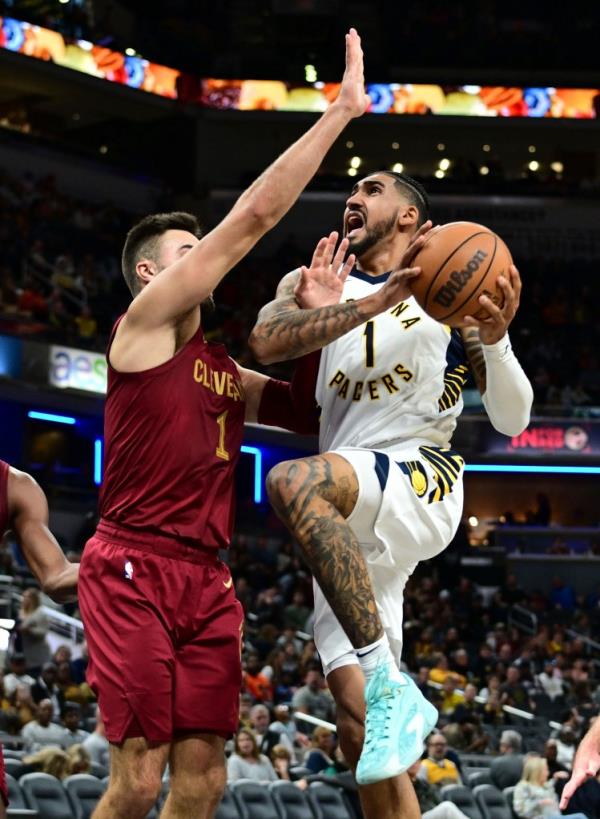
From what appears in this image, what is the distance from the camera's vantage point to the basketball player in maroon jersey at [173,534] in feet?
16.8

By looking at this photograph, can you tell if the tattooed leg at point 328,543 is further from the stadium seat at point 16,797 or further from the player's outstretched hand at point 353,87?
the stadium seat at point 16,797

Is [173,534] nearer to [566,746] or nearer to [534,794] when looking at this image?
[534,794]

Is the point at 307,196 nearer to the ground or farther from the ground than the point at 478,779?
farther from the ground

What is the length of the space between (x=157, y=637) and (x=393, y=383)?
56.9 inches

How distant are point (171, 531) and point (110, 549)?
237 mm

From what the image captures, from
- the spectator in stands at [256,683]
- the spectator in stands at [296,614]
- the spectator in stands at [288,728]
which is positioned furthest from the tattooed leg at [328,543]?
the spectator in stands at [296,614]

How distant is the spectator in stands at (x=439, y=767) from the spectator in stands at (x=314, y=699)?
221cm

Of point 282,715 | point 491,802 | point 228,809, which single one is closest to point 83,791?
point 228,809

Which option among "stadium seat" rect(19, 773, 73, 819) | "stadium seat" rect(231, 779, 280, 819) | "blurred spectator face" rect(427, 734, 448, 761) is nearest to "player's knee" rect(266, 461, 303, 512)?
"stadium seat" rect(19, 773, 73, 819)

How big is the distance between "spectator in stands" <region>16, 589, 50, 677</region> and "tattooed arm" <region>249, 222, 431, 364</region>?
1106 cm

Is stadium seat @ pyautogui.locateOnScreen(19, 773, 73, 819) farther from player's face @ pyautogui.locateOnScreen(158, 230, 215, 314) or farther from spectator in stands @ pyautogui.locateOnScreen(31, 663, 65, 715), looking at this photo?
player's face @ pyautogui.locateOnScreen(158, 230, 215, 314)

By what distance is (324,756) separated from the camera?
1366 cm

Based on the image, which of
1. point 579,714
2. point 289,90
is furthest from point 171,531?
point 289,90

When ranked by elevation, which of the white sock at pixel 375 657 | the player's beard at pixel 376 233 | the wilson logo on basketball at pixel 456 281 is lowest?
the white sock at pixel 375 657
